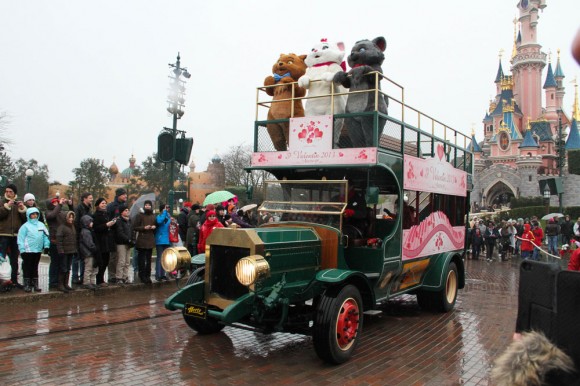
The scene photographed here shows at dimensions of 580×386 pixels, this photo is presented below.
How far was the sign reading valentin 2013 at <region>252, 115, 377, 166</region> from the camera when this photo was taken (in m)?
6.30

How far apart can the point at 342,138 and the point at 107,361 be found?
427cm

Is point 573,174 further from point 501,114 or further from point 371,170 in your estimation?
point 371,170

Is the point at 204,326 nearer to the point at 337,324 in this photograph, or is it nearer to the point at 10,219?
the point at 337,324

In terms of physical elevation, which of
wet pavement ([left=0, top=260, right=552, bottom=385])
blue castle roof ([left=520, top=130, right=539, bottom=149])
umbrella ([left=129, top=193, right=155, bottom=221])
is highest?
blue castle roof ([left=520, top=130, right=539, bottom=149])

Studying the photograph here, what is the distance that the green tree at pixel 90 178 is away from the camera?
55.3m

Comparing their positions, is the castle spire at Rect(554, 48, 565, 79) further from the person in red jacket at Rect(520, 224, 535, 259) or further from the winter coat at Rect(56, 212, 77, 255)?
the winter coat at Rect(56, 212, 77, 255)

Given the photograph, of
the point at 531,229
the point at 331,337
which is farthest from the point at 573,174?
the point at 331,337

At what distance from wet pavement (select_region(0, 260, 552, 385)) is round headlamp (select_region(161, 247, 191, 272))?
1028mm

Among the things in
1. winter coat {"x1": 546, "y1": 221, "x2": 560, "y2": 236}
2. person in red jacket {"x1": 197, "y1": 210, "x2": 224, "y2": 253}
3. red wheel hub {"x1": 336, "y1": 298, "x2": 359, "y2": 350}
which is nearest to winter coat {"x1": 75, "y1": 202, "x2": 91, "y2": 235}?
person in red jacket {"x1": 197, "y1": 210, "x2": 224, "y2": 253}

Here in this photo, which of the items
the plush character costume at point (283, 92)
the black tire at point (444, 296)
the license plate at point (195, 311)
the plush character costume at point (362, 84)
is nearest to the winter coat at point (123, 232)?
the plush character costume at point (283, 92)

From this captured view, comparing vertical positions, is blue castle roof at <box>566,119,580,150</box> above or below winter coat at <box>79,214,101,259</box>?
above

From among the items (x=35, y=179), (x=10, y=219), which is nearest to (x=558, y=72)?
(x=35, y=179)

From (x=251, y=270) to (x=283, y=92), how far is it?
3.63 metres

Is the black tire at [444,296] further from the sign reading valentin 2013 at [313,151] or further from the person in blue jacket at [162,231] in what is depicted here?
the person in blue jacket at [162,231]
